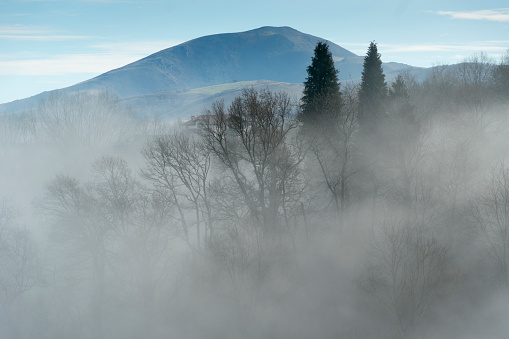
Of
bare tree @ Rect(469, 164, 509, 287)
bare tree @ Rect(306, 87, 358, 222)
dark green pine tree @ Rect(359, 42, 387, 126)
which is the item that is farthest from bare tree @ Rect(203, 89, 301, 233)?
bare tree @ Rect(469, 164, 509, 287)

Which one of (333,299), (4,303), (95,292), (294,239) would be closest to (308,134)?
(294,239)

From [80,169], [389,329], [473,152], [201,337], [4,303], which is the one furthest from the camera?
[80,169]

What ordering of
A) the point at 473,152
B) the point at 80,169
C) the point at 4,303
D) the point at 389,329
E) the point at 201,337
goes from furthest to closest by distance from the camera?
the point at 80,169 → the point at 473,152 → the point at 4,303 → the point at 201,337 → the point at 389,329

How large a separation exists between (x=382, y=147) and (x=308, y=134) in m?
5.25

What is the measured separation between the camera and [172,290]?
24859 millimetres

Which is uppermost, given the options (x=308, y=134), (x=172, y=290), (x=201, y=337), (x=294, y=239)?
(x=308, y=134)

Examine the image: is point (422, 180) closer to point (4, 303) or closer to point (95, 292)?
point (95, 292)

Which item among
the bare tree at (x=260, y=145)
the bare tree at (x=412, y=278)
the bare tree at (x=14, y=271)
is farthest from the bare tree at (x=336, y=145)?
the bare tree at (x=14, y=271)

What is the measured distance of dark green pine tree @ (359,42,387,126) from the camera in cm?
3084

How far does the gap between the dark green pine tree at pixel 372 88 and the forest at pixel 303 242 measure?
11 centimetres

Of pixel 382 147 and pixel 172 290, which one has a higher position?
pixel 382 147

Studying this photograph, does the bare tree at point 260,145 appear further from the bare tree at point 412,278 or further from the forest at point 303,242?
the bare tree at point 412,278

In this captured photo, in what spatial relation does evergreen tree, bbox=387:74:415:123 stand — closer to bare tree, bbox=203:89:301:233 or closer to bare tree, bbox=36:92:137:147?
bare tree, bbox=203:89:301:233

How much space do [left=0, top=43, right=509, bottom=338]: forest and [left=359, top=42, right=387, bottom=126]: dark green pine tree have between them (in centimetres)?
11
